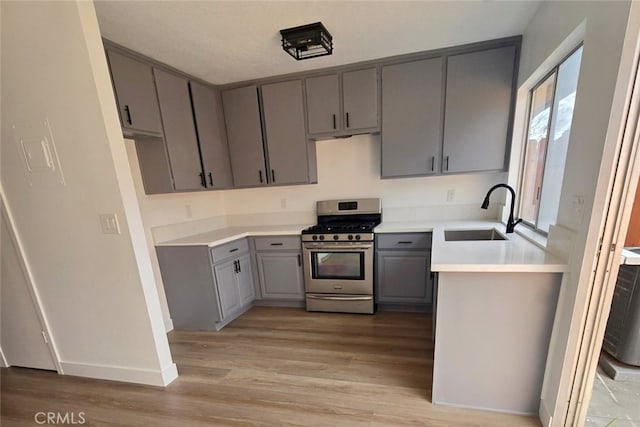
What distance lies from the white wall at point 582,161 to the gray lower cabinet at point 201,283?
8.10ft

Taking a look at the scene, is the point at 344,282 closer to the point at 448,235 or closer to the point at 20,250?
the point at 448,235

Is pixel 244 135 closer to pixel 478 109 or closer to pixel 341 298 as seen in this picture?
pixel 341 298

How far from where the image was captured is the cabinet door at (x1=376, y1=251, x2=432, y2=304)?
2.51 metres

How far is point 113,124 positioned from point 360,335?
7.88 feet

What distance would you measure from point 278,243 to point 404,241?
131 cm

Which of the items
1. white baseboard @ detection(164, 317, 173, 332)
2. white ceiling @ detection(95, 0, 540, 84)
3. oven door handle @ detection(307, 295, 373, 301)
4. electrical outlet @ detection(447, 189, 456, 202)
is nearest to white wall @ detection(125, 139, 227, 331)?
white baseboard @ detection(164, 317, 173, 332)

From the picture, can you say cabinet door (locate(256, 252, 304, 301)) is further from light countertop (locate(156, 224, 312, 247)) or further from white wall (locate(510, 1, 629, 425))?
white wall (locate(510, 1, 629, 425))

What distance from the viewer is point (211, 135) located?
2.81m

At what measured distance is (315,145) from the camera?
10.0ft

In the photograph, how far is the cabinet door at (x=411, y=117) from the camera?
2430 millimetres

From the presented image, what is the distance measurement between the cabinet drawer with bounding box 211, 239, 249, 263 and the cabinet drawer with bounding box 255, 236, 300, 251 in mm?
146

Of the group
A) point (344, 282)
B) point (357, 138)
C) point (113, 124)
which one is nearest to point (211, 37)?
point (113, 124)

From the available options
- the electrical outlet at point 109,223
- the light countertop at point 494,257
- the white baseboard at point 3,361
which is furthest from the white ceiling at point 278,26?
the white baseboard at point 3,361

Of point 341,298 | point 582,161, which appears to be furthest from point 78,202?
point 582,161
